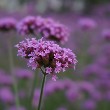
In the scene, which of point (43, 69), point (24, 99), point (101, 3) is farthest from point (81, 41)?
point (101, 3)

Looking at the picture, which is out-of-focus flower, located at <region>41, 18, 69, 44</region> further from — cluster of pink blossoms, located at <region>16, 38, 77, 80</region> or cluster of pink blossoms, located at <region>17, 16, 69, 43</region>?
cluster of pink blossoms, located at <region>16, 38, 77, 80</region>

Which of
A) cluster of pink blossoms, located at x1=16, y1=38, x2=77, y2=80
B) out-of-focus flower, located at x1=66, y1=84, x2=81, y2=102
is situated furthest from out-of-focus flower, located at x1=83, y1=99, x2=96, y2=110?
cluster of pink blossoms, located at x1=16, y1=38, x2=77, y2=80

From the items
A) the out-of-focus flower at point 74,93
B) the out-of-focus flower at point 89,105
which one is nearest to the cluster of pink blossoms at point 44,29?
the out-of-focus flower at point 74,93

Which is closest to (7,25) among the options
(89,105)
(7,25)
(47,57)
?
(7,25)

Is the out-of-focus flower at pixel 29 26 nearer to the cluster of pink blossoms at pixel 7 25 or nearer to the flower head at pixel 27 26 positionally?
the flower head at pixel 27 26

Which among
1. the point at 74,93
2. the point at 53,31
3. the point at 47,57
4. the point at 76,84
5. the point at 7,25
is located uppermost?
the point at 76,84

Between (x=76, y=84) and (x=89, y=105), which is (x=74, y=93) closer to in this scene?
(x=76, y=84)
